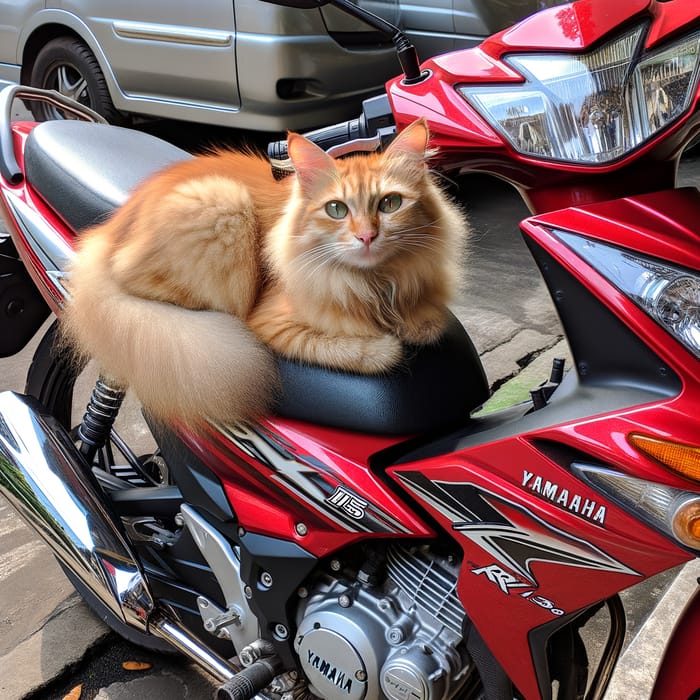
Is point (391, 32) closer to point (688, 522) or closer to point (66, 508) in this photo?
point (688, 522)

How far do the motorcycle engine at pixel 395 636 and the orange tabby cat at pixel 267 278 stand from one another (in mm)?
375

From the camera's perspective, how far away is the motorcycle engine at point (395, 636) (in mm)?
1381

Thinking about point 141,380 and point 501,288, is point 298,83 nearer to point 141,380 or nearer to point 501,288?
point 501,288

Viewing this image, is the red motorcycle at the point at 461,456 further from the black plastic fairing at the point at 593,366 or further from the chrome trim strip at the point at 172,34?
the chrome trim strip at the point at 172,34

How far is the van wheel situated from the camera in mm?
4969

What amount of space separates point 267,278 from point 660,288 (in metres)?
0.71

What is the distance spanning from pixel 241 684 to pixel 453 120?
1.08 m

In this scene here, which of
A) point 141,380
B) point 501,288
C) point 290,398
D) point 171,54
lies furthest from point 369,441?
point 171,54

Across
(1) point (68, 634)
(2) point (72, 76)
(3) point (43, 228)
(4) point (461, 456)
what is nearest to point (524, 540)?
(4) point (461, 456)

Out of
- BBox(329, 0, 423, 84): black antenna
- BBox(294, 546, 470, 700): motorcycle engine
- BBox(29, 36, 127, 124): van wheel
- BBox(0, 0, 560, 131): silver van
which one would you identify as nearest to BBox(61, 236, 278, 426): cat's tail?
BBox(294, 546, 470, 700): motorcycle engine

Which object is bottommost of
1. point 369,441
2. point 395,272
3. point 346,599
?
point 346,599

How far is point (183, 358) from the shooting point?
55.8 inches

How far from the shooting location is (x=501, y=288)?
414 centimetres

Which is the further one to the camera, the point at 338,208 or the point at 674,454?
the point at 338,208
